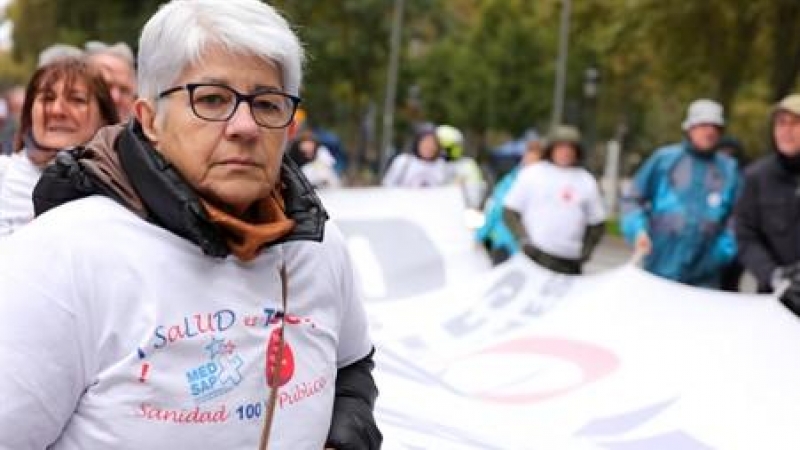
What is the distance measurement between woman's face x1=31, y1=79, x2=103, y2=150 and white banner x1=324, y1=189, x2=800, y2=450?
1286mm

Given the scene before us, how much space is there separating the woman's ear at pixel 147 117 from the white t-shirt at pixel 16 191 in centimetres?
136

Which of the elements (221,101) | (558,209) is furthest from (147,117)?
(558,209)

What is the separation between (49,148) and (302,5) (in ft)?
122

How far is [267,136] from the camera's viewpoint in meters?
2.10

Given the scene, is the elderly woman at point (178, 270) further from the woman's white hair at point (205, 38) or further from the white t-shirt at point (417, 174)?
the white t-shirt at point (417, 174)

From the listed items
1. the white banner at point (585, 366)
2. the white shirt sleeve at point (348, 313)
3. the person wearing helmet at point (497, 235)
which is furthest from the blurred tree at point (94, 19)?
the white shirt sleeve at point (348, 313)

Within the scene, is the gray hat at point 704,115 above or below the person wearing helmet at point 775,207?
above

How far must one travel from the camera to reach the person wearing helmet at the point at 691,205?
7.37 meters

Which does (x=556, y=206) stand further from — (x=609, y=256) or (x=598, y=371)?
(x=609, y=256)

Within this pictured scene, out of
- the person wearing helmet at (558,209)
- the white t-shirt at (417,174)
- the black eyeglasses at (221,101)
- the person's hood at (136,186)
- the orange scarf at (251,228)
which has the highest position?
the black eyeglasses at (221,101)

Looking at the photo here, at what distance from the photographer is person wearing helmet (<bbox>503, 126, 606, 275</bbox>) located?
27.7 feet

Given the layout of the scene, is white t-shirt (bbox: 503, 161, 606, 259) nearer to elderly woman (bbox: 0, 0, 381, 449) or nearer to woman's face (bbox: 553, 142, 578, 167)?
woman's face (bbox: 553, 142, 578, 167)

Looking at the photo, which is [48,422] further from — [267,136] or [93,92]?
[93,92]

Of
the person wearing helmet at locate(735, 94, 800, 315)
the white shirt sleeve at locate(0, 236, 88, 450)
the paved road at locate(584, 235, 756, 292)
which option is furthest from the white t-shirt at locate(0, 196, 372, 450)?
the paved road at locate(584, 235, 756, 292)
